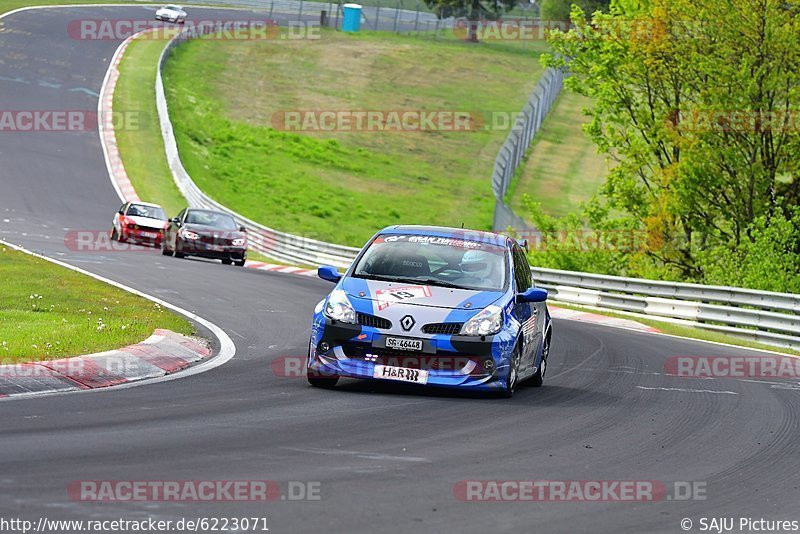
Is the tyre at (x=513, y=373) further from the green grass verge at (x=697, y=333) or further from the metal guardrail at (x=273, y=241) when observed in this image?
the metal guardrail at (x=273, y=241)

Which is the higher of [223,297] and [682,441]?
[682,441]

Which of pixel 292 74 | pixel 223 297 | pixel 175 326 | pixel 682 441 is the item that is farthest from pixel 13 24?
pixel 682 441

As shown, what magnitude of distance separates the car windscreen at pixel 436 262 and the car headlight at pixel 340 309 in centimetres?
58

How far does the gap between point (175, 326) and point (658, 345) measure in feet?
25.5

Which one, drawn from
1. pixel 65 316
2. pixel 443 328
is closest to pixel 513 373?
pixel 443 328

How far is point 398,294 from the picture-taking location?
11680mm

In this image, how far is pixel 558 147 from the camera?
7206 centimetres

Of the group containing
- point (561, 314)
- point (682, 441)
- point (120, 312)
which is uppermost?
point (682, 441)

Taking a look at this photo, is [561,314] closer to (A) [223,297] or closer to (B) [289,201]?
(A) [223,297]

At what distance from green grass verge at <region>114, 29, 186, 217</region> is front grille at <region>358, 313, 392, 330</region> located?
110ft

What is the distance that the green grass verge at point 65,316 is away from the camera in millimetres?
12242
